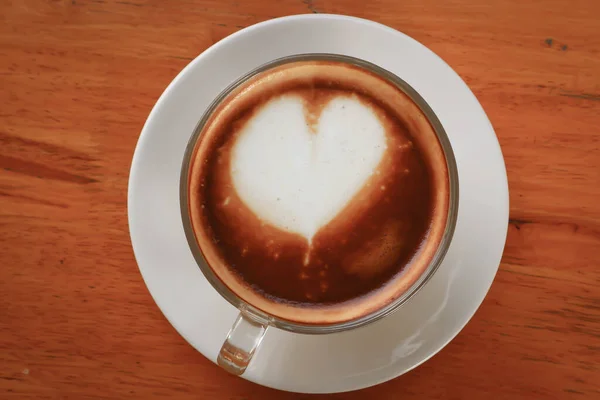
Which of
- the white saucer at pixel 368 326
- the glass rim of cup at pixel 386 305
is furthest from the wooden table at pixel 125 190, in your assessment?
the glass rim of cup at pixel 386 305

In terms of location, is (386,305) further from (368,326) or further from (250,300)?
(250,300)

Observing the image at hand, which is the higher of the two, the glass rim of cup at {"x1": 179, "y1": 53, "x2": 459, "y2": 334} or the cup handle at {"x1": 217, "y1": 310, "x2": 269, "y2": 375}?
A: the glass rim of cup at {"x1": 179, "y1": 53, "x2": 459, "y2": 334}

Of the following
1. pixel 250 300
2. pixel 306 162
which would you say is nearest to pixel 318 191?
pixel 306 162

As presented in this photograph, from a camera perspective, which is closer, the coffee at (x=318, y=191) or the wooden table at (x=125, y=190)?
the coffee at (x=318, y=191)

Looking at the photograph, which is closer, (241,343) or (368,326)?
(241,343)

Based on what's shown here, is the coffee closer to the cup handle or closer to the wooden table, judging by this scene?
the cup handle

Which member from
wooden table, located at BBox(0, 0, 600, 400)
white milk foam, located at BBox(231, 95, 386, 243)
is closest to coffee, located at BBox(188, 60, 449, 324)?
white milk foam, located at BBox(231, 95, 386, 243)

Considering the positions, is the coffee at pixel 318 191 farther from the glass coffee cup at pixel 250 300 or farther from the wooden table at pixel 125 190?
the wooden table at pixel 125 190
